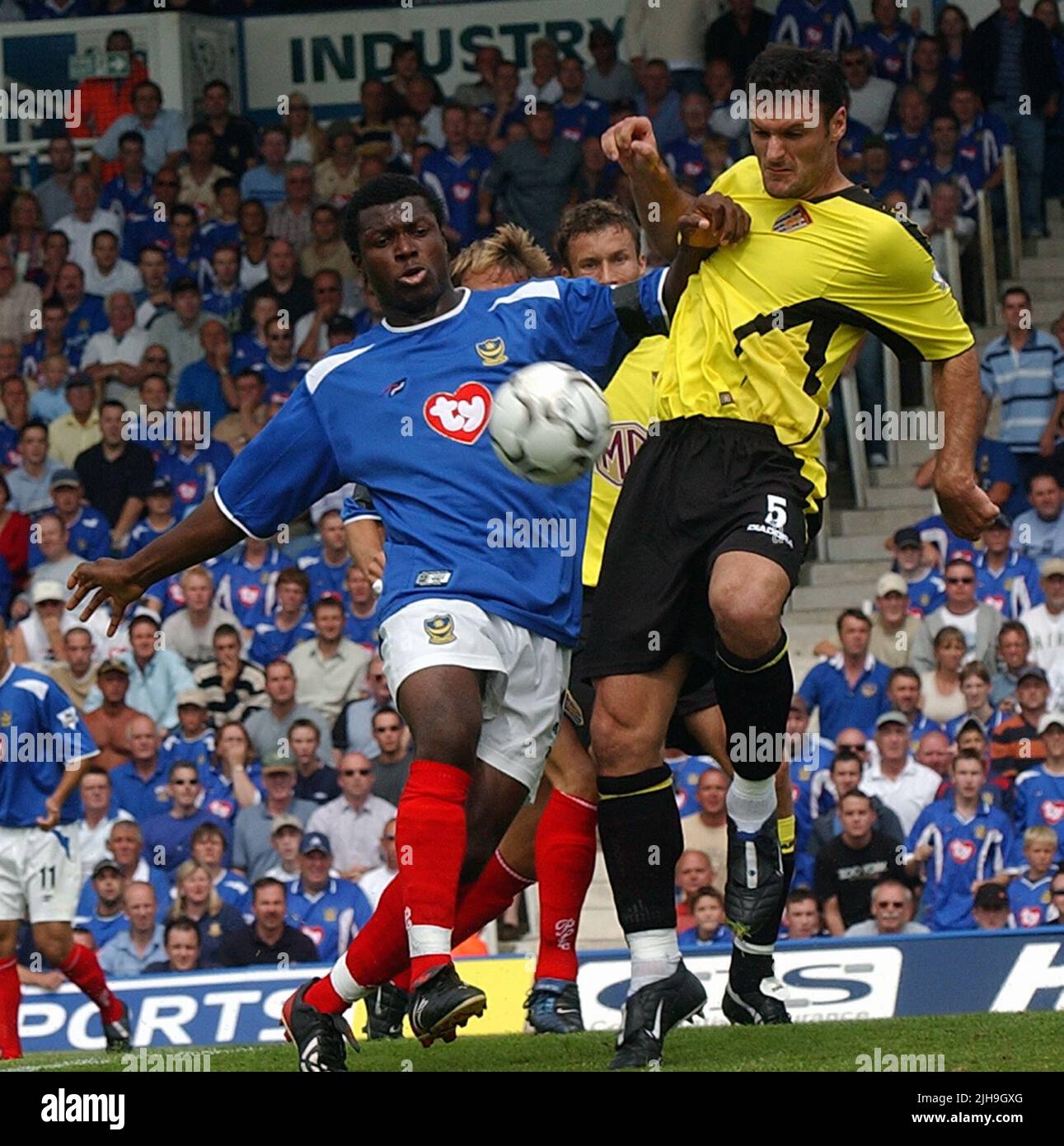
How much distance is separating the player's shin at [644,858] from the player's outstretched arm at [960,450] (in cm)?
106

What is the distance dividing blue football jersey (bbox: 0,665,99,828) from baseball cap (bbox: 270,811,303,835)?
2.20m

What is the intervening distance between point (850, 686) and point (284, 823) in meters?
3.16

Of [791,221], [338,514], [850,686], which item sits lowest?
[850,686]

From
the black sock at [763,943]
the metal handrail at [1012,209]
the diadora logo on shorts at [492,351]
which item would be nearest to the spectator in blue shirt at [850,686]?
the metal handrail at [1012,209]

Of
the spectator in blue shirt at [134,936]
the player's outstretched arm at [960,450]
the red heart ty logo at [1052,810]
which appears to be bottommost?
the spectator in blue shirt at [134,936]

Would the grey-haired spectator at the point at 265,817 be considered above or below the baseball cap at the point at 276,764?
below

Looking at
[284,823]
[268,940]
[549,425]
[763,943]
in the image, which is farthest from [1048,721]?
[549,425]

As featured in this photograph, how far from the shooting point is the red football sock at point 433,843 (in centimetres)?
571

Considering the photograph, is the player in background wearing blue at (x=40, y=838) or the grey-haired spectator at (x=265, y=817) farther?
the grey-haired spectator at (x=265, y=817)

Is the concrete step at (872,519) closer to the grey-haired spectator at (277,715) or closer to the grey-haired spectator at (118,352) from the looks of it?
the grey-haired spectator at (277,715)

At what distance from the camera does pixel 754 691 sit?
6.28m

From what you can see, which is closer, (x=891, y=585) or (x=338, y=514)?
(x=891, y=585)

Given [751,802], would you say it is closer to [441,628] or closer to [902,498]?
[441,628]

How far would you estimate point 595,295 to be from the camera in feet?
20.6
